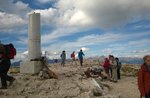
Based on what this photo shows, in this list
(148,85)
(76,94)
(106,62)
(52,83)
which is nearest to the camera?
(148,85)

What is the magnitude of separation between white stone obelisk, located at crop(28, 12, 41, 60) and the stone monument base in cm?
49

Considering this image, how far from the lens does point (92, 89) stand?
13.0 metres

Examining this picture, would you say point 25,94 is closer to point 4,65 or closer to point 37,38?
point 4,65

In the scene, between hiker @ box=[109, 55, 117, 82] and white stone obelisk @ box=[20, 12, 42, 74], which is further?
hiker @ box=[109, 55, 117, 82]

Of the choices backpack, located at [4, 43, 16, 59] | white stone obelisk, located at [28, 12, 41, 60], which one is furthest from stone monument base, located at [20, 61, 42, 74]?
backpack, located at [4, 43, 16, 59]

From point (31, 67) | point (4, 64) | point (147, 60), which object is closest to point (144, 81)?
point (147, 60)

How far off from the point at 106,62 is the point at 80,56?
9.81 m

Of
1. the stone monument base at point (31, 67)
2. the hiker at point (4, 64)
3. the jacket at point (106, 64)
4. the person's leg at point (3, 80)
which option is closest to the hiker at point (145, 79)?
the hiker at point (4, 64)

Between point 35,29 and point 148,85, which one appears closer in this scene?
point 148,85

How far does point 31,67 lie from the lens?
55.3 ft

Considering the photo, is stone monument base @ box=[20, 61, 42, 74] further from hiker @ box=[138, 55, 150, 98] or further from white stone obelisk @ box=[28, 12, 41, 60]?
hiker @ box=[138, 55, 150, 98]

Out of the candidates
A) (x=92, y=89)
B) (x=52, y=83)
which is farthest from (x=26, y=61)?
(x=92, y=89)

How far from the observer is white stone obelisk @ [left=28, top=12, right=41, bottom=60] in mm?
17469

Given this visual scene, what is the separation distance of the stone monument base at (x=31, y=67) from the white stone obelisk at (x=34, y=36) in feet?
1.61
